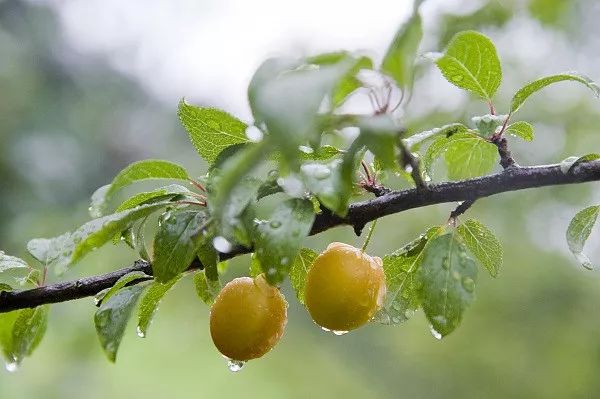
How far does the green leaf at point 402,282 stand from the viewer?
0.69 meters

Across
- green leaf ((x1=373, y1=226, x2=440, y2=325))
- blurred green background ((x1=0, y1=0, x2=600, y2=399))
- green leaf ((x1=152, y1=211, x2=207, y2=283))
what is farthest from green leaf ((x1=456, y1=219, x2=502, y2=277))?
blurred green background ((x1=0, y1=0, x2=600, y2=399))

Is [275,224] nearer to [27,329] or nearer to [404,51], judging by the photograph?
[404,51]

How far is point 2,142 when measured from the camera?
4.53m

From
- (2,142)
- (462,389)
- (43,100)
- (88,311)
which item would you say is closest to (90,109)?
(43,100)

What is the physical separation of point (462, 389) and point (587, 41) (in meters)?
1.68

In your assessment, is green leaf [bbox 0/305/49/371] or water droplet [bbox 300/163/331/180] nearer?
water droplet [bbox 300/163/331/180]

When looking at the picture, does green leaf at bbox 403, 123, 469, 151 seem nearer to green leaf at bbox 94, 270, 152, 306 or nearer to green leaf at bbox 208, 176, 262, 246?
green leaf at bbox 208, 176, 262, 246

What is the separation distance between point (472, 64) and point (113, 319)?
404 mm

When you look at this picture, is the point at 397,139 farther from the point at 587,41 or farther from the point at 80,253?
the point at 587,41

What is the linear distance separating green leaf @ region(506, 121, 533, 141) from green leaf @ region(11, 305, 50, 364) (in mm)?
514

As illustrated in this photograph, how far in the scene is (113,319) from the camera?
60 centimetres

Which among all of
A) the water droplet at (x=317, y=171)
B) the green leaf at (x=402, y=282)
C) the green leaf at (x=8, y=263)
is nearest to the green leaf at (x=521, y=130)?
the green leaf at (x=402, y=282)

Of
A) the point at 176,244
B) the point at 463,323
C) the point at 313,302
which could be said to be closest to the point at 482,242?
the point at 313,302

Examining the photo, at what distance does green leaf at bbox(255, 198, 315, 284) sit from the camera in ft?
1.72
